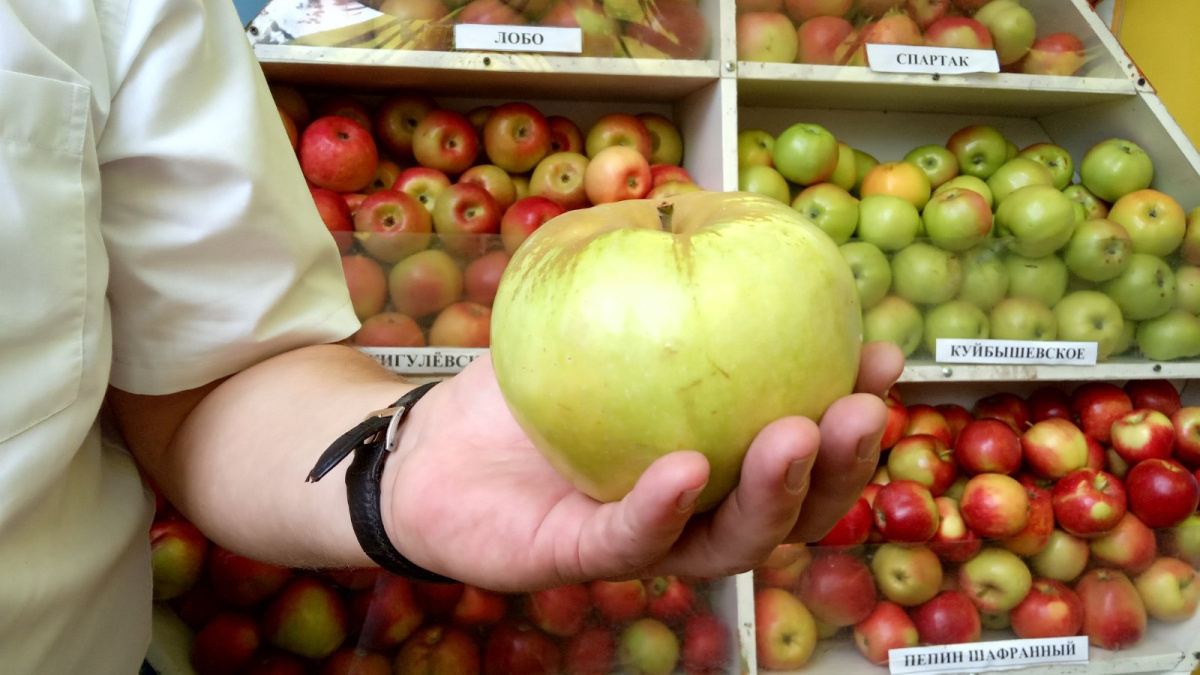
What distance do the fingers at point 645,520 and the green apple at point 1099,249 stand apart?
1.05 m

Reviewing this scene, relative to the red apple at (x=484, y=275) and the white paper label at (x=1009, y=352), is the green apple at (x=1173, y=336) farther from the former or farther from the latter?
the red apple at (x=484, y=275)

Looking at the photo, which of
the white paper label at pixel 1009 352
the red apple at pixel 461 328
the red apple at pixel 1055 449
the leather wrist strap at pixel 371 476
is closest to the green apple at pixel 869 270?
the white paper label at pixel 1009 352

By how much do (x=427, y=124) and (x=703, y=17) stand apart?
0.46 m

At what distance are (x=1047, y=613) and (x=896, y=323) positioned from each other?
45 centimetres

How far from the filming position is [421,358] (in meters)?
0.92

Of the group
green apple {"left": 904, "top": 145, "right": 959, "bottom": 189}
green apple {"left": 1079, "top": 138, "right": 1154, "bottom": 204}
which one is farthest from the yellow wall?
green apple {"left": 904, "top": 145, "right": 959, "bottom": 189}

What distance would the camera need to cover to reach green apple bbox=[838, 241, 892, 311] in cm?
105

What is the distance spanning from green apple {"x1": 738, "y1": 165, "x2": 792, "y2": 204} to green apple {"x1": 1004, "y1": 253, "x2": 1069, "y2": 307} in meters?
0.35

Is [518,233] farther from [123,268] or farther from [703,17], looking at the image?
[123,268]

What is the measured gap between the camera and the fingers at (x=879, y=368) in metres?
0.41

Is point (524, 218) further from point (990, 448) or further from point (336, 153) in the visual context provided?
point (990, 448)

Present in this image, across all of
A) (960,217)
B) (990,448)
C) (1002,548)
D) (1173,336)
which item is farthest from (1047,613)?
(960,217)

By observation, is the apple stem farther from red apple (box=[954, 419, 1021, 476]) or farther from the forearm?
red apple (box=[954, 419, 1021, 476])

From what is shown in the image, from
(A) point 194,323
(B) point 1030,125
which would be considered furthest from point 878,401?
(B) point 1030,125
